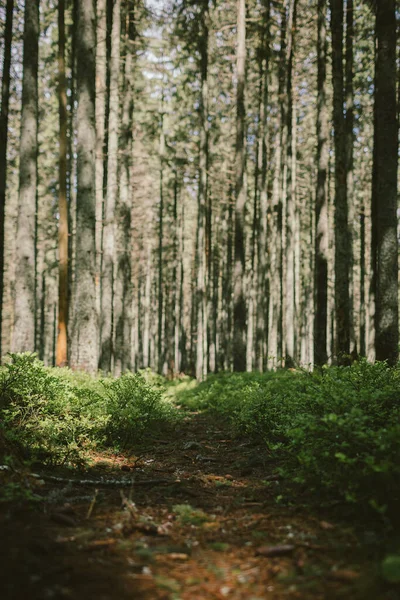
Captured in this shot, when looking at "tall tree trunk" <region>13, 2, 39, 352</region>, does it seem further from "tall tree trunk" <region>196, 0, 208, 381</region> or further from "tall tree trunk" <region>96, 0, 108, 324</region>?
"tall tree trunk" <region>196, 0, 208, 381</region>

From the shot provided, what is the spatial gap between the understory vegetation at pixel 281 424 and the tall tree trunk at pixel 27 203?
194cm

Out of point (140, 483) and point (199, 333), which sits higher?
point (199, 333)

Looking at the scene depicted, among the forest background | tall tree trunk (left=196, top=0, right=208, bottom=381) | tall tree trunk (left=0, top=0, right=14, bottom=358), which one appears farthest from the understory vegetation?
tall tree trunk (left=196, top=0, right=208, bottom=381)

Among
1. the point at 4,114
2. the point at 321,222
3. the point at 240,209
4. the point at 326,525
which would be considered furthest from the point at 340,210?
the point at 4,114

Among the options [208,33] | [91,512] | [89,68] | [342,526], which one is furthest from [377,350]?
[208,33]

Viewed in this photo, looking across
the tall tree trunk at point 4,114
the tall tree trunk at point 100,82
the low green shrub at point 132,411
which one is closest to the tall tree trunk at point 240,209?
the tall tree trunk at point 100,82

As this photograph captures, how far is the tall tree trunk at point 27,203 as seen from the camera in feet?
30.6

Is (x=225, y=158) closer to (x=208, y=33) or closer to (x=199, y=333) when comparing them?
(x=208, y=33)

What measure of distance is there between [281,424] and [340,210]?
6362mm

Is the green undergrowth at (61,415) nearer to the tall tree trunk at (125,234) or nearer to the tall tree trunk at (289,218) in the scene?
the tall tree trunk at (125,234)

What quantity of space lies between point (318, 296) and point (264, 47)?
11284 mm

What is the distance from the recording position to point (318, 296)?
11.6 m

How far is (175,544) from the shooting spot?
2.84 metres

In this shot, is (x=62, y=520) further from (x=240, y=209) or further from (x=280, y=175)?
(x=280, y=175)
